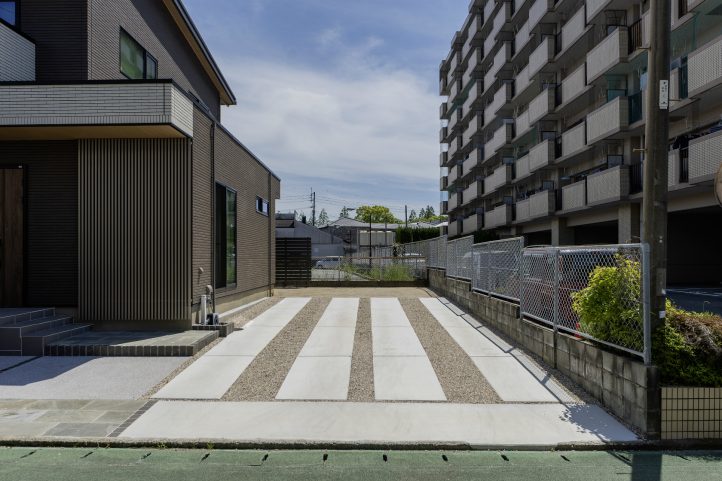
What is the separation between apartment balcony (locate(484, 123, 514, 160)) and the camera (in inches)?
1251

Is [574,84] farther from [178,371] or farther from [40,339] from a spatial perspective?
[40,339]

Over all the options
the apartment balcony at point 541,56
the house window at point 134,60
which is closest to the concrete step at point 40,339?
the house window at point 134,60

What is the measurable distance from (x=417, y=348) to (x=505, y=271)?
2639 millimetres

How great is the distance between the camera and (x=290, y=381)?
242 inches

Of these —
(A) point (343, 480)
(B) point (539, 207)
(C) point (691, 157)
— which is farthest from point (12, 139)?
(B) point (539, 207)

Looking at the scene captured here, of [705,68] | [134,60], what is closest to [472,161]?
[705,68]

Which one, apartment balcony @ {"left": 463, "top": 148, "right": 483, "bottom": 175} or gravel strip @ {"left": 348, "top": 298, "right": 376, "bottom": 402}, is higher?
apartment balcony @ {"left": 463, "top": 148, "right": 483, "bottom": 175}

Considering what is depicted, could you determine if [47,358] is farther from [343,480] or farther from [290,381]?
[343,480]

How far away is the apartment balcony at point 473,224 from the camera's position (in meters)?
37.2

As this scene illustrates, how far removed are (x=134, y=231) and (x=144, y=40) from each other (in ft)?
18.2

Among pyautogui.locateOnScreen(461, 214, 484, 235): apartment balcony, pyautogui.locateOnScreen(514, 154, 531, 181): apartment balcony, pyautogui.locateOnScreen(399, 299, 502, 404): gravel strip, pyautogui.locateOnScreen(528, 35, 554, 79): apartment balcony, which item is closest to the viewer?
pyautogui.locateOnScreen(399, 299, 502, 404): gravel strip

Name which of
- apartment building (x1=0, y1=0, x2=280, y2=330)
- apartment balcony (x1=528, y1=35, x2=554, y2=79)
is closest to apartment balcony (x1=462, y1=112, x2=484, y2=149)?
apartment balcony (x1=528, y1=35, x2=554, y2=79)

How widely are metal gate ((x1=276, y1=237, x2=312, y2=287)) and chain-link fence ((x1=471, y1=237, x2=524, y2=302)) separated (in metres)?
10.5

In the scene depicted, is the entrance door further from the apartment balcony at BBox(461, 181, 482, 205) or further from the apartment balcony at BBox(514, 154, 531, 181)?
the apartment balcony at BBox(461, 181, 482, 205)
